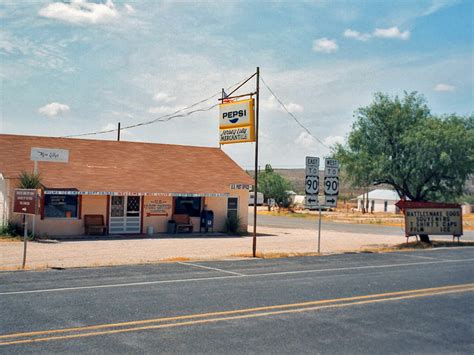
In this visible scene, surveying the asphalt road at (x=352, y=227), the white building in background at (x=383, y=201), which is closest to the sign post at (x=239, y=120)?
the asphalt road at (x=352, y=227)

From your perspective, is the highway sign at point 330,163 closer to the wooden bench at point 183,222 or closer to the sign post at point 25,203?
the wooden bench at point 183,222

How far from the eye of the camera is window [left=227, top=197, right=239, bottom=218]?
102 ft

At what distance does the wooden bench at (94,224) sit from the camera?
25.8 metres

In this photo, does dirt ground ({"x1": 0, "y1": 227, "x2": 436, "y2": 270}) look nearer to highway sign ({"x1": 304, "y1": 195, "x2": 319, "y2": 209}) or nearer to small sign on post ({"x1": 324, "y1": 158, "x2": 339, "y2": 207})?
highway sign ({"x1": 304, "y1": 195, "x2": 319, "y2": 209})

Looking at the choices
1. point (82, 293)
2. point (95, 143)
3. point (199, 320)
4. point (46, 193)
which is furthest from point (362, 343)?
point (95, 143)

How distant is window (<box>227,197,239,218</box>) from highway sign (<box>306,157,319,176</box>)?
30.8 ft

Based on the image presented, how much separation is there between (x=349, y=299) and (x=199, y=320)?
12.6ft

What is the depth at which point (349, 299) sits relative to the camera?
11562mm

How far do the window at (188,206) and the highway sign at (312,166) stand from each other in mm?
9296

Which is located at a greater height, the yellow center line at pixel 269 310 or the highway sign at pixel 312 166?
the highway sign at pixel 312 166

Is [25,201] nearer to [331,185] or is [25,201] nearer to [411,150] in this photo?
[331,185]

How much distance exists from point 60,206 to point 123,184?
10.5 ft

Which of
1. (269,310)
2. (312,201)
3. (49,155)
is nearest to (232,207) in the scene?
(312,201)

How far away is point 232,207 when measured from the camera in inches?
1227
